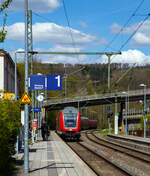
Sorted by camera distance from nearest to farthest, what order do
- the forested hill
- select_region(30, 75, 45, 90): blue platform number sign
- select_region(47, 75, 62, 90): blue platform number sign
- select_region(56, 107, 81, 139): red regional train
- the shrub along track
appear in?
1. the shrub along track
2. select_region(30, 75, 45, 90): blue platform number sign
3. select_region(47, 75, 62, 90): blue platform number sign
4. select_region(56, 107, 81, 139): red regional train
5. the forested hill

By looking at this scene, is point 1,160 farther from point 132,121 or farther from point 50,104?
A: point 132,121

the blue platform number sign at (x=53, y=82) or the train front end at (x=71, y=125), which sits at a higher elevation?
the blue platform number sign at (x=53, y=82)

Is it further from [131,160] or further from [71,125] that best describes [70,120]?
[131,160]

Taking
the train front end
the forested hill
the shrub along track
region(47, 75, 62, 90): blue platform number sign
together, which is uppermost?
the forested hill

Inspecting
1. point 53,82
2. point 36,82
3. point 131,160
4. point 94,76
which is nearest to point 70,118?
point 53,82

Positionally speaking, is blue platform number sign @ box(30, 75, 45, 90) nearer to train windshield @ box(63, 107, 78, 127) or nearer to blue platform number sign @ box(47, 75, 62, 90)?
blue platform number sign @ box(47, 75, 62, 90)

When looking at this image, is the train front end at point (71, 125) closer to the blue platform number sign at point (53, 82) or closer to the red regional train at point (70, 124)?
the red regional train at point (70, 124)

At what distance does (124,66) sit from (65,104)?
89.2 feet

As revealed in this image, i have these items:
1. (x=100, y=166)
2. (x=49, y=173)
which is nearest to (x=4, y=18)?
(x=49, y=173)

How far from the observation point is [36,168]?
13.8 m

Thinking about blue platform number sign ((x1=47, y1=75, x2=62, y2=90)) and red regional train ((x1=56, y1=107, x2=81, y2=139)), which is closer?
blue platform number sign ((x1=47, y1=75, x2=62, y2=90))

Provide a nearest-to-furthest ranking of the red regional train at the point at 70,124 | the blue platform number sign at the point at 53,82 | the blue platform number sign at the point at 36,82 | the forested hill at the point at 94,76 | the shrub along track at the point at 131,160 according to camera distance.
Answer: the shrub along track at the point at 131,160
the blue platform number sign at the point at 36,82
the blue platform number sign at the point at 53,82
the red regional train at the point at 70,124
the forested hill at the point at 94,76

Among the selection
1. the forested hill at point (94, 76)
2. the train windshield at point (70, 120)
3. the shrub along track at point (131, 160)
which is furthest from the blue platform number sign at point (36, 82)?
the forested hill at point (94, 76)

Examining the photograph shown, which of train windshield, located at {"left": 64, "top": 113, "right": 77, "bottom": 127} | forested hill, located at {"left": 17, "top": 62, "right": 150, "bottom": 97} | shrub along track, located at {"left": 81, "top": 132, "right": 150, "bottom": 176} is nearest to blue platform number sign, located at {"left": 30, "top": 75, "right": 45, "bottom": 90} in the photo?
shrub along track, located at {"left": 81, "top": 132, "right": 150, "bottom": 176}
